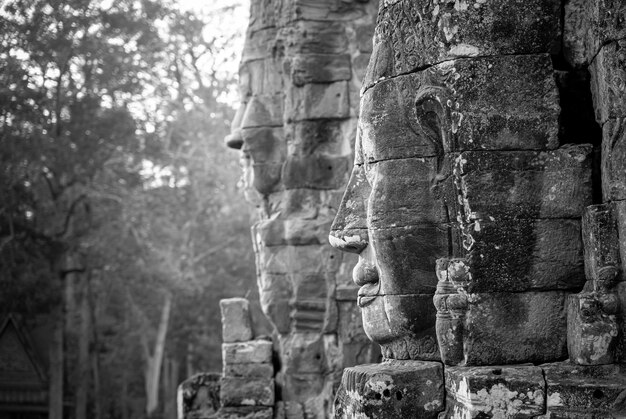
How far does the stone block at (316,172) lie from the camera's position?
10.8 m

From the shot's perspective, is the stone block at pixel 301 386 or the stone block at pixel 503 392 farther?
the stone block at pixel 301 386

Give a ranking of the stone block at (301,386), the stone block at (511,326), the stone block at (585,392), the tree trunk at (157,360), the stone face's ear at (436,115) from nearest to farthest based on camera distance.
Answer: the stone block at (585,392)
the stone block at (511,326)
the stone face's ear at (436,115)
the stone block at (301,386)
the tree trunk at (157,360)

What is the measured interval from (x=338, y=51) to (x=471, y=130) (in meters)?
6.40

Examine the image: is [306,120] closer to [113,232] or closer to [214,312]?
[113,232]

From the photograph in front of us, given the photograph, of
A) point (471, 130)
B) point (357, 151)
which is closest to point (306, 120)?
point (357, 151)

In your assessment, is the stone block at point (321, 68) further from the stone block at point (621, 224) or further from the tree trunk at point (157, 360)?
the tree trunk at point (157, 360)

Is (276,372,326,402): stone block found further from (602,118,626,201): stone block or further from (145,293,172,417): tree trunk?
(145,293,172,417): tree trunk

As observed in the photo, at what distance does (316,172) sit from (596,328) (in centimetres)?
680

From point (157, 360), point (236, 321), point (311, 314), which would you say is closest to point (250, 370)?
point (236, 321)

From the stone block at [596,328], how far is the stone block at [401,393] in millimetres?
688

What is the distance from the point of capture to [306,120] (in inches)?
429

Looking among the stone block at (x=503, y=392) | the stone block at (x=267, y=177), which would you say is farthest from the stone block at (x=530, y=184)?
the stone block at (x=267, y=177)

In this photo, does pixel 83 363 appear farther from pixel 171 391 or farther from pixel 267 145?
pixel 267 145

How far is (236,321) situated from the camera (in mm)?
12023
